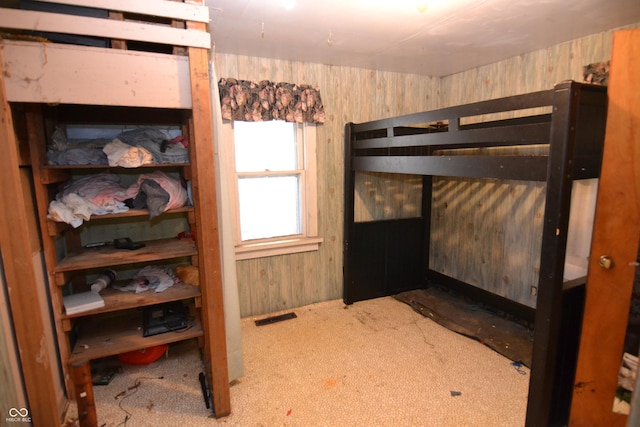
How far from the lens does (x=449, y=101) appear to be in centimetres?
343

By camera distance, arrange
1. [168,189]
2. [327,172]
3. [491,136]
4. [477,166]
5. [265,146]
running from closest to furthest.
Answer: [491,136] → [477,166] → [168,189] → [265,146] → [327,172]

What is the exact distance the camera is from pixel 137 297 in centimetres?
199

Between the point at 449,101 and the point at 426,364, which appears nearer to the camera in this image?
the point at 426,364

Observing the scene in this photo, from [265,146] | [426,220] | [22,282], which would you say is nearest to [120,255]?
[22,282]

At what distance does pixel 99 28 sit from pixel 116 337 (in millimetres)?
1693

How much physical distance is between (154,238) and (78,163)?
819 mm

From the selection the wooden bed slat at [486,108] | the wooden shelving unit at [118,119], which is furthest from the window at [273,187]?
the wooden bed slat at [486,108]

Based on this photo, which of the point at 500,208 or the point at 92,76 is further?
the point at 500,208

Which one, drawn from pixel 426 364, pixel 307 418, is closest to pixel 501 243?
pixel 426 364

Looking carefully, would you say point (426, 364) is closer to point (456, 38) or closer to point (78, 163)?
point (456, 38)

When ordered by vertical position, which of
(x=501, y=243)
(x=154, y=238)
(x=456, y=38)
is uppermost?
(x=456, y=38)

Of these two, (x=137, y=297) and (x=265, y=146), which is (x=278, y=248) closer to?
(x=265, y=146)

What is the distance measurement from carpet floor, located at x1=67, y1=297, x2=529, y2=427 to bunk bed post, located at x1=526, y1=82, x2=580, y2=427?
1.19 feet

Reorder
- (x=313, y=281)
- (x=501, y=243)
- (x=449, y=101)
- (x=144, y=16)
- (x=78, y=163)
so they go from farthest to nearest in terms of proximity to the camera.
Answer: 1. (x=449, y=101)
2. (x=313, y=281)
3. (x=501, y=243)
4. (x=78, y=163)
5. (x=144, y=16)
